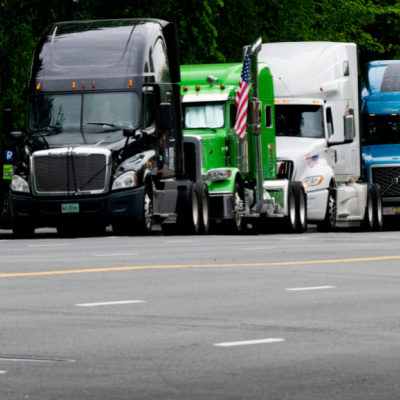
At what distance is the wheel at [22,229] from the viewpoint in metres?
26.1

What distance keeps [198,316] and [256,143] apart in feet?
59.1

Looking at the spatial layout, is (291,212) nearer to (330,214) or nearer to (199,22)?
(330,214)

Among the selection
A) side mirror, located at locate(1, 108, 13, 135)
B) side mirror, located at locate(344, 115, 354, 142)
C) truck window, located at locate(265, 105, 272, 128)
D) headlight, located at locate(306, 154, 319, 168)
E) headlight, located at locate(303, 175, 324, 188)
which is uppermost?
side mirror, located at locate(1, 108, 13, 135)

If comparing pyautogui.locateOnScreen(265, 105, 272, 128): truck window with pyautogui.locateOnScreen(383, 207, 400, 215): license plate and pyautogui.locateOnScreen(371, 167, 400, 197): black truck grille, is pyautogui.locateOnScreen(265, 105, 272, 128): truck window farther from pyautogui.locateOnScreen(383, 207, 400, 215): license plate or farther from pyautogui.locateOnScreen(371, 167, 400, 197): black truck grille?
pyautogui.locateOnScreen(383, 207, 400, 215): license plate

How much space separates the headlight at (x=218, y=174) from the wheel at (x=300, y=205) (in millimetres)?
2347

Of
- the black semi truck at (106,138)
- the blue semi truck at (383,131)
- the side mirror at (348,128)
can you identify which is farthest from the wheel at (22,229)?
the blue semi truck at (383,131)

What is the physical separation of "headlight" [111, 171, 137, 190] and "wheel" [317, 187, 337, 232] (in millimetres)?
7474

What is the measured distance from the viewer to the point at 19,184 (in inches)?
1012

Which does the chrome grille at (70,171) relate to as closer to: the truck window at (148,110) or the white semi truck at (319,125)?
the truck window at (148,110)

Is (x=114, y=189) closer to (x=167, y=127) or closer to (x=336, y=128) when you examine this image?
(x=167, y=127)

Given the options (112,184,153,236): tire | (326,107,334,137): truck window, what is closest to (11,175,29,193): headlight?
(112,184,153,236): tire

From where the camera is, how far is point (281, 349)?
9.71m

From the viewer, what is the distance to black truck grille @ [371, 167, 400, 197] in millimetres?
36656

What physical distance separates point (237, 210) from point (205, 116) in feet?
6.53
